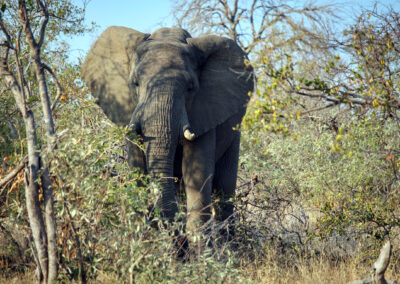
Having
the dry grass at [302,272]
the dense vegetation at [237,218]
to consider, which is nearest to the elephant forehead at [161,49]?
the dense vegetation at [237,218]

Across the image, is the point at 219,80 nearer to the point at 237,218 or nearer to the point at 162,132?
the point at 162,132

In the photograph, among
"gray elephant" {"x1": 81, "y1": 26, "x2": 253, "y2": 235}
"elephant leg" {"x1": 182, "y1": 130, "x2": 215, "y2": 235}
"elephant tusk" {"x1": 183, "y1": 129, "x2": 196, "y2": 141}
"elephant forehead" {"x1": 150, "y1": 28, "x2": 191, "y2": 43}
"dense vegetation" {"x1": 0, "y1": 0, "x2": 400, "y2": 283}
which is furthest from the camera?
"elephant forehead" {"x1": 150, "y1": 28, "x2": 191, "y2": 43}

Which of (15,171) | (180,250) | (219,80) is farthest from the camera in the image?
(219,80)

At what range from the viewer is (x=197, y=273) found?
4090 millimetres

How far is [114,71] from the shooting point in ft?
22.9

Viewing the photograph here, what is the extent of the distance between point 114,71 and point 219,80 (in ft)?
4.58

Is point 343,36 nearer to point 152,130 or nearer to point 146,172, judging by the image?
point 152,130

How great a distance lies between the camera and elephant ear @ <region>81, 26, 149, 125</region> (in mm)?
6750

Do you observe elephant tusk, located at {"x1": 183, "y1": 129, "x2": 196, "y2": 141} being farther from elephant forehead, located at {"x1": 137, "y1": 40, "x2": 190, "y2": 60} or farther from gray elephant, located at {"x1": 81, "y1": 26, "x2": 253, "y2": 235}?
elephant forehead, located at {"x1": 137, "y1": 40, "x2": 190, "y2": 60}

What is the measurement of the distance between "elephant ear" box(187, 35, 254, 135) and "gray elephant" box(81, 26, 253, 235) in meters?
0.01

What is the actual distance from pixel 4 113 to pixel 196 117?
294 centimetres

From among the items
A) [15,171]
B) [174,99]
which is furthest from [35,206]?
[174,99]

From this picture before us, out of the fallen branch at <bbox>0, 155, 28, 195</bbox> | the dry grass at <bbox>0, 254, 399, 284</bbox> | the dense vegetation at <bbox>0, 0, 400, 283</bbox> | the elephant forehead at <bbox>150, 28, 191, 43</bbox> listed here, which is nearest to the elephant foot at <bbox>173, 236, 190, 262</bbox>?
the dense vegetation at <bbox>0, 0, 400, 283</bbox>

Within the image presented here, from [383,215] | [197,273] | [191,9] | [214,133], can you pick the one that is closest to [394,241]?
[383,215]
